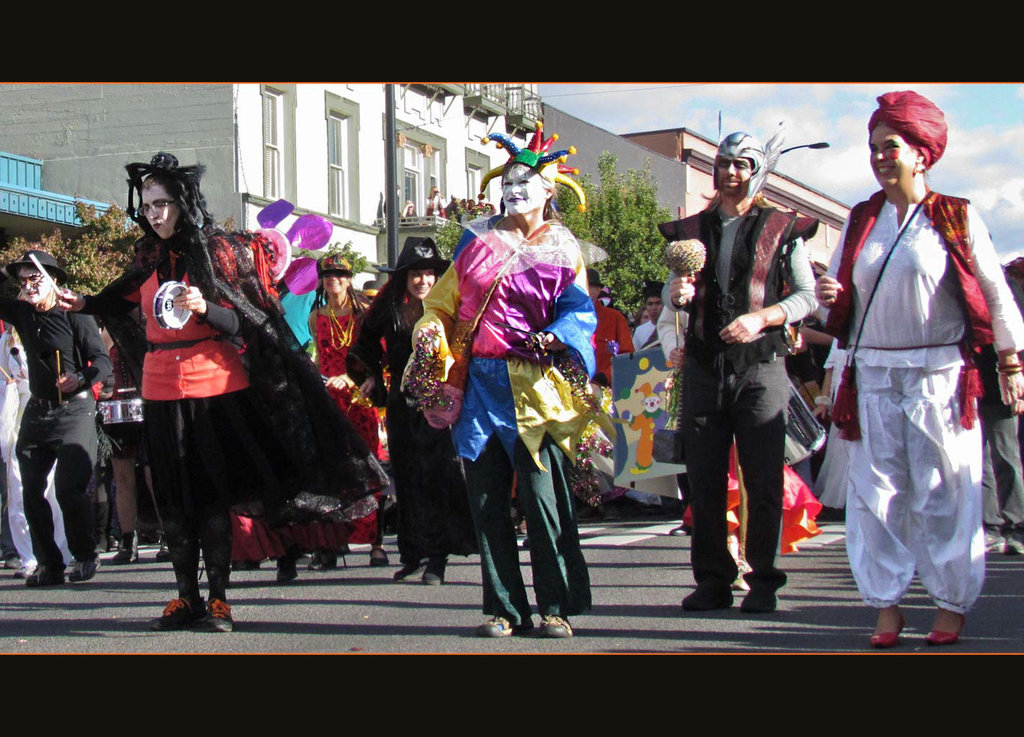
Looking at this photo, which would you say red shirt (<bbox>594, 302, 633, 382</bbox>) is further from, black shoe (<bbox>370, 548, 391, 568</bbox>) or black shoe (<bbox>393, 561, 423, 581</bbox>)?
black shoe (<bbox>393, 561, 423, 581</bbox>)

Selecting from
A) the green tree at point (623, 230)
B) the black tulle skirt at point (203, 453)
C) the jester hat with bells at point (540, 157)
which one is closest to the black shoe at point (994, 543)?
the jester hat with bells at point (540, 157)

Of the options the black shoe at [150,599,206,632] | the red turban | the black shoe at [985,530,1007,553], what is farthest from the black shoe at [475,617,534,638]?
the black shoe at [985,530,1007,553]

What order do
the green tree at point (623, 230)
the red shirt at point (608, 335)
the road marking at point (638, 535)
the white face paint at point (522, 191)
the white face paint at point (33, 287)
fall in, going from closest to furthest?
the white face paint at point (522, 191), the white face paint at point (33, 287), the road marking at point (638, 535), the red shirt at point (608, 335), the green tree at point (623, 230)

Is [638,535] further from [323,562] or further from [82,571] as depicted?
[82,571]

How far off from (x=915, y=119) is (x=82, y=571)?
5789 millimetres

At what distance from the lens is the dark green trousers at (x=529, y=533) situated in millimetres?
5500

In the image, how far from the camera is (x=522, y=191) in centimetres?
560


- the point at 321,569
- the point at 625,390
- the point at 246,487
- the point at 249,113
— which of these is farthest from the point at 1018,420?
the point at 249,113

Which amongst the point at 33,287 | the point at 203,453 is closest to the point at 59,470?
the point at 33,287

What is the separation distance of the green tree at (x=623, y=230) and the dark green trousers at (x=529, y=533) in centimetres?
2339

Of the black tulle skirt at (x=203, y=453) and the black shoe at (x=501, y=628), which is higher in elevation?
the black tulle skirt at (x=203, y=453)

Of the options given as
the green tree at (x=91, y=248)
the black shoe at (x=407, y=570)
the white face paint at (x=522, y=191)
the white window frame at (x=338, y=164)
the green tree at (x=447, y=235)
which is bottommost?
the black shoe at (x=407, y=570)

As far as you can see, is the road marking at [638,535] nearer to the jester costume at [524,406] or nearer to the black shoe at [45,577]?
the black shoe at [45,577]

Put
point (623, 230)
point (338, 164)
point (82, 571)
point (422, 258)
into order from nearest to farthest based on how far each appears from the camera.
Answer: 1. point (422, 258)
2. point (82, 571)
3. point (338, 164)
4. point (623, 230)
